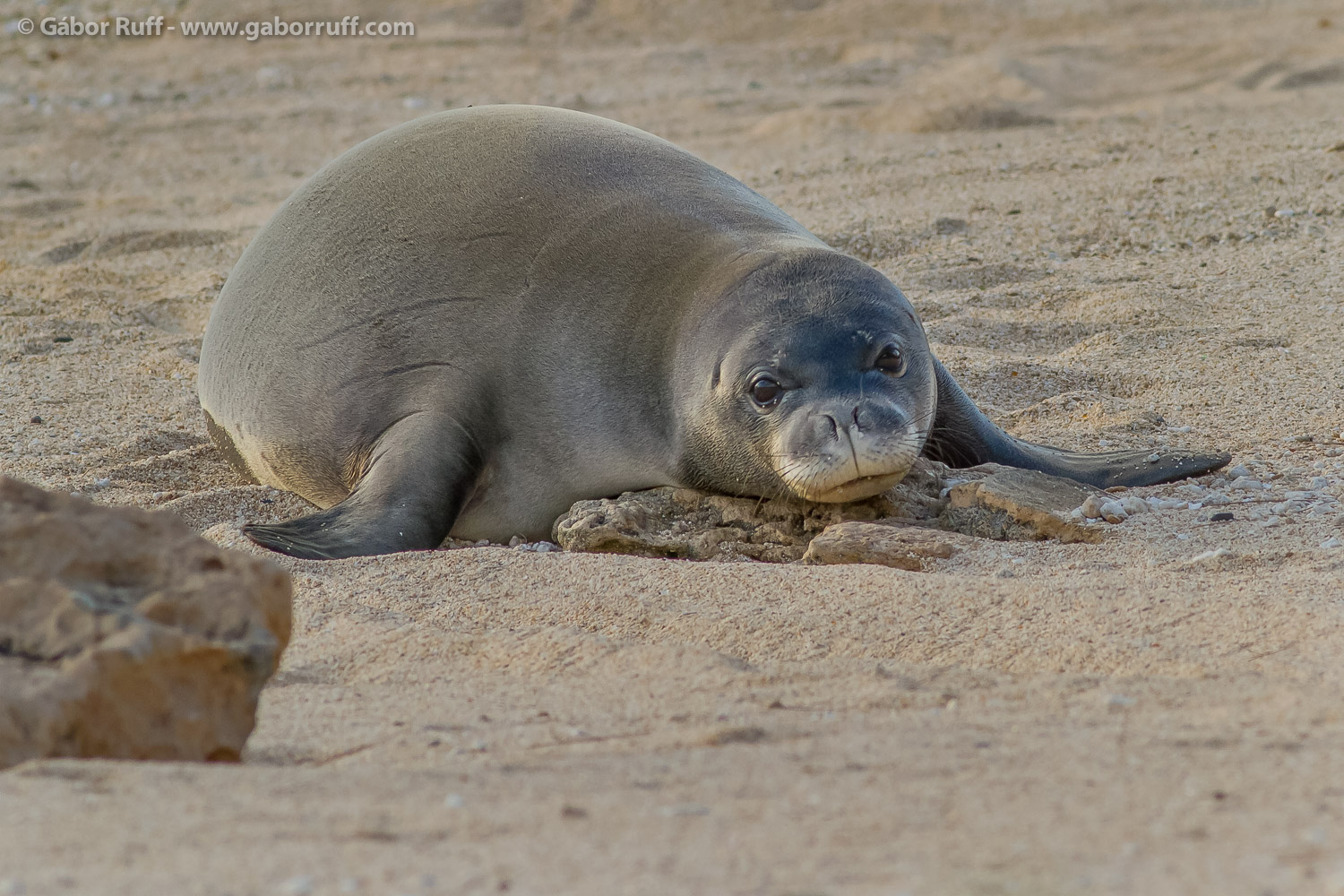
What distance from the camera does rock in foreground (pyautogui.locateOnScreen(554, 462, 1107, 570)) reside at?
3568 mm

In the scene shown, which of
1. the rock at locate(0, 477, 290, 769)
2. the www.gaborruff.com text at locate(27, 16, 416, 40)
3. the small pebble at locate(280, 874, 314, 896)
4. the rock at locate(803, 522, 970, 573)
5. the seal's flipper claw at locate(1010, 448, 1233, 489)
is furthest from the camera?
the www.gaborruff.com text at locate(27, 16, 416, 40)

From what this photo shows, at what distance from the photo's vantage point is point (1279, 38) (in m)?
11.6

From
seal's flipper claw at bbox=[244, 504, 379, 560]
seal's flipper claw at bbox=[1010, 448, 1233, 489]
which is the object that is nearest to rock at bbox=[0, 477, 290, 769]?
seal's flipper claw at bbox=[244, 504, 379, 560]

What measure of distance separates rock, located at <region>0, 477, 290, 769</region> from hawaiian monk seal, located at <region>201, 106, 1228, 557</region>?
1408 mm

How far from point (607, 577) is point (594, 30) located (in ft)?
36.7

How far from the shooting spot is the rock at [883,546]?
11.4ft

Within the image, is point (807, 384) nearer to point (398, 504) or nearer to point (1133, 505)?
point (1133, 505)

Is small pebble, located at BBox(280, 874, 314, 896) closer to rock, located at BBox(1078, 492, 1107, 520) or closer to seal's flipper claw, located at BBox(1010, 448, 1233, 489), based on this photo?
rock, located at BBox(1078, 492, 1107, 520)

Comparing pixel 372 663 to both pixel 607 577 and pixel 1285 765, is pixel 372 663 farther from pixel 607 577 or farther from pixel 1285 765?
pixel 1285 765

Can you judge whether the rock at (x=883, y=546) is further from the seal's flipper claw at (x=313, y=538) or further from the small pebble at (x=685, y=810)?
the small pebble at (x=685, y=810)

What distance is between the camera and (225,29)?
14.2 metres

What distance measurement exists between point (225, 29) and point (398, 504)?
37.9ft

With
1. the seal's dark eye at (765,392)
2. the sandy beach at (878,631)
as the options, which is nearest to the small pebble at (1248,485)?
the sandy beach at (878,631)

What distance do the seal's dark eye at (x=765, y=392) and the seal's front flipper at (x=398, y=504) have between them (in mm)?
817
